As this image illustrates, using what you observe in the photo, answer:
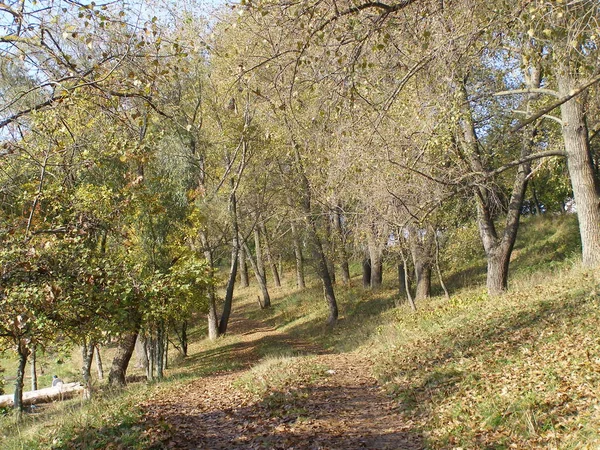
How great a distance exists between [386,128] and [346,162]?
1217 mm

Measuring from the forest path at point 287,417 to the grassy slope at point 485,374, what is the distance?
13.2 inches

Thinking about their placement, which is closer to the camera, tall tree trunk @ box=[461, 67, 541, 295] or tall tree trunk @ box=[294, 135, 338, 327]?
tall tree trunk @ box=[461, 67, 541, 295]

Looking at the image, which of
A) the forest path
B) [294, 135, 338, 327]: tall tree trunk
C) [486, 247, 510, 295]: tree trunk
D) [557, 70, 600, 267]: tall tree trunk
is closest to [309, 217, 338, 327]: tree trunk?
[294, 135, 338, 327]: tall tree trunk

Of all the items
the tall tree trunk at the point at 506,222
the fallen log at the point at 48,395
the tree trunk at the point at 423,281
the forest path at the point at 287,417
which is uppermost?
the tall tree trunk at the point at 506,222

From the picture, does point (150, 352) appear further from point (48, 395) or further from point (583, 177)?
point (583, 177)

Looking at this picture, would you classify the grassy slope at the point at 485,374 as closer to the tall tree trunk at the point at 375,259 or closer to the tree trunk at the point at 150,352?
the tree trunk at the point at 150,352

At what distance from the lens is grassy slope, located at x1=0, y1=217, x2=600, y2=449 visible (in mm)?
5715

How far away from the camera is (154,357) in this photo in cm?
1619

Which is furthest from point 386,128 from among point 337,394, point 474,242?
point 474,242

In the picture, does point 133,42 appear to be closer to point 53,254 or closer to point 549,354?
point 53,254

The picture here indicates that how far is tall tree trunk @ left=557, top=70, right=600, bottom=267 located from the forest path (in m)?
5.74

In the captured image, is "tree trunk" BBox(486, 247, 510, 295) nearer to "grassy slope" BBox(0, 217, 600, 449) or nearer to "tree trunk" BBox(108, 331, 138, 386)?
"grassy slope" BBox(0, 217, 600, 449)

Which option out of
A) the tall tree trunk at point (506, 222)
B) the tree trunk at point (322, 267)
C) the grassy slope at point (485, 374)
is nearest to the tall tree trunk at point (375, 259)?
the tree trunk at point (322, 267)

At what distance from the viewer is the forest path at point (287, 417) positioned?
6844mm
